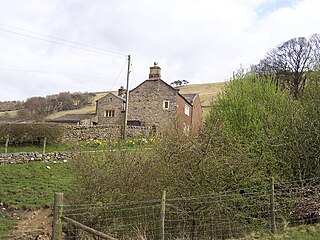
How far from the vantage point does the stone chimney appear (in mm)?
39859

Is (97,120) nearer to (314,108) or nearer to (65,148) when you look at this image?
(65,148)

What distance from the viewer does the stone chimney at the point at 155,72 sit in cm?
3986

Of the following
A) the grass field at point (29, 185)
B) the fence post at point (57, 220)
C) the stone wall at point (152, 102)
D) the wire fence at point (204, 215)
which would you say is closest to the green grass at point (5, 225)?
the grass field at point (29, 185)

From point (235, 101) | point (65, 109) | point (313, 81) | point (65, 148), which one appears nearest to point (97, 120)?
point (65, 148)

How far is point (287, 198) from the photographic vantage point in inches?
435

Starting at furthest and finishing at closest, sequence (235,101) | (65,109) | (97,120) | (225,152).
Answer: (65,109) → (97,120) → (235,101) → (225,152)

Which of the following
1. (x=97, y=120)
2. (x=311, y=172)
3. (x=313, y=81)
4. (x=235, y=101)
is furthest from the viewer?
(x=97, y=120)

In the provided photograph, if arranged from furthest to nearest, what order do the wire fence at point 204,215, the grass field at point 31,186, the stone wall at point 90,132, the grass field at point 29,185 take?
1. the stone wall at point 90,132
2. the grass field at point 29,185
3. the grass field at point 31,186
4. the wire fence at point 204,215

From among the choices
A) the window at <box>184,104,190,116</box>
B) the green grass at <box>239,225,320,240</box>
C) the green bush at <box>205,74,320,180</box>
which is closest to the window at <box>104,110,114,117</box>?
the window at <box>184,104,190,116</box>

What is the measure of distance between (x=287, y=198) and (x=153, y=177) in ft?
13.6

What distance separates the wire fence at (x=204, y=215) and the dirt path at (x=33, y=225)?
→ 358cm

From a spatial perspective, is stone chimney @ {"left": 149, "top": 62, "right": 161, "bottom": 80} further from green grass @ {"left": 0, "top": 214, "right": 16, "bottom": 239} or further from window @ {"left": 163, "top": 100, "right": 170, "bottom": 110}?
green grass @ {"left": 0, "top": 214, "right": 16, "bottom": 239}

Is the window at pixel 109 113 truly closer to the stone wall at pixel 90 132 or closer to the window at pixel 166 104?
the window at pixel 166 104

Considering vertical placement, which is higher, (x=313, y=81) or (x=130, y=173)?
(x=313, y=81)
